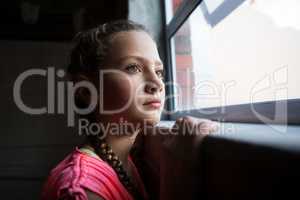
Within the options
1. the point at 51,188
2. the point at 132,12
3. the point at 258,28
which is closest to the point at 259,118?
the point at 258,28

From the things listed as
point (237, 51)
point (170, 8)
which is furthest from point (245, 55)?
point (170, 8)

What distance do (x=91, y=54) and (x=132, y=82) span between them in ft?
0.46

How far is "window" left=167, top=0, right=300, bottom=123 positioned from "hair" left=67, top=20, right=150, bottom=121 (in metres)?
0.30

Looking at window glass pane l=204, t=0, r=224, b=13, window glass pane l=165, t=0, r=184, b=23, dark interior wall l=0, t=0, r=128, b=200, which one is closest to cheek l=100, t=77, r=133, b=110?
window glass pane l=204, t=0, r=224, b=13

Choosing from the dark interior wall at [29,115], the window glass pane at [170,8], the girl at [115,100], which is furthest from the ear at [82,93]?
the dark interior wall at [29,115]

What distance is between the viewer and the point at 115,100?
2.29ft

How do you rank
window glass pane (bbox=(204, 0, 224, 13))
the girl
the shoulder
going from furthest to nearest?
window glass pane (bbox=(204, 0, 224, 13)), the girl, the shoulder

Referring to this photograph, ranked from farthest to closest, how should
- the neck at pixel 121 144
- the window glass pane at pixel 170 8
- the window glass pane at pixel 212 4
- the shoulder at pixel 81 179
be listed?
the window glass pane at pixel 170 8 → the window glass pane at pixel 212 4 → the neck at pixel 121 144 → the shoulder at pixel 81 179

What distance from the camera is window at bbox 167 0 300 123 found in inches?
27.7

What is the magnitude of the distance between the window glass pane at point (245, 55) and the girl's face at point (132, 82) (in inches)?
10.4

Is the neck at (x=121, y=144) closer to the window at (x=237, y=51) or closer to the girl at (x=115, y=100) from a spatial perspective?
the girl at (x=115, y=100)

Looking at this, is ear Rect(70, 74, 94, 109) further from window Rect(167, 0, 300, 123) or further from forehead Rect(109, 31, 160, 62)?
window Rect(167, 0, 300, 123)

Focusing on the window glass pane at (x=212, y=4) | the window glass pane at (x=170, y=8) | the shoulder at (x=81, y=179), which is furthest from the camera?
the window glass pane at (x=170, y=8)

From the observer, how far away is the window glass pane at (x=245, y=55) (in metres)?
0.70
